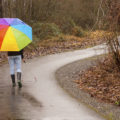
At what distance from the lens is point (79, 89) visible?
36.9 feet

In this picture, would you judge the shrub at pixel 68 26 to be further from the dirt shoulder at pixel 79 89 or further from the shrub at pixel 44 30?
the dirt shoulder at pixel 79 89

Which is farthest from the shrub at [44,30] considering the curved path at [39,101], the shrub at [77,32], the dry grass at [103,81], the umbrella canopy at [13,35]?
the umbrella canopy at [13,35]

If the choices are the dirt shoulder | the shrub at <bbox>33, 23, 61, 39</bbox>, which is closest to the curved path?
the dirt shoulder

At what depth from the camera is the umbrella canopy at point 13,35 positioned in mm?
9720

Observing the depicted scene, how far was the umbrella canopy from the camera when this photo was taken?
9.72 metres

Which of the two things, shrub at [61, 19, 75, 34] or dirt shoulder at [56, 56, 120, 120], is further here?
shrub at [61, 19, 75, 34]

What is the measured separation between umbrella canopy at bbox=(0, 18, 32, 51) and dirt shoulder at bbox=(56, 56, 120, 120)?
6.93 ft

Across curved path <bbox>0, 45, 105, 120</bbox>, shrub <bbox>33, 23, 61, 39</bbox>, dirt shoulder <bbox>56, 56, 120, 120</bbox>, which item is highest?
shrub <bbox>33, 23, 61, 39</bbox>

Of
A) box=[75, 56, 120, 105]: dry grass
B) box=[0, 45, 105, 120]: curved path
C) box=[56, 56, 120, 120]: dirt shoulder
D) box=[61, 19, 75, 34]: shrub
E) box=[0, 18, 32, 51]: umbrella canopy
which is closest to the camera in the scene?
box=[0, 45, 105, 120]: curved path

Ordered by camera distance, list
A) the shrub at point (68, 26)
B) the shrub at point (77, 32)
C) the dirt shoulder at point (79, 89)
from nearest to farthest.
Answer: the dirt shoulder at point (79, 89)
the shrub at point (77, 32)
the shrub at point (68, 26)

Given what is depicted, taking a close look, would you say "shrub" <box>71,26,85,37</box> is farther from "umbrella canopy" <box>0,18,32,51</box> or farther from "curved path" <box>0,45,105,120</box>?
"umbrella canopy" <box>0,18,32,51</box>

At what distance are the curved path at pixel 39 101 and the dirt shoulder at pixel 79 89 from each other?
10.3 inches

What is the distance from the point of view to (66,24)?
111 feet

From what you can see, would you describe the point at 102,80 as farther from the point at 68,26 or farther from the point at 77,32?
the point at 68,26
